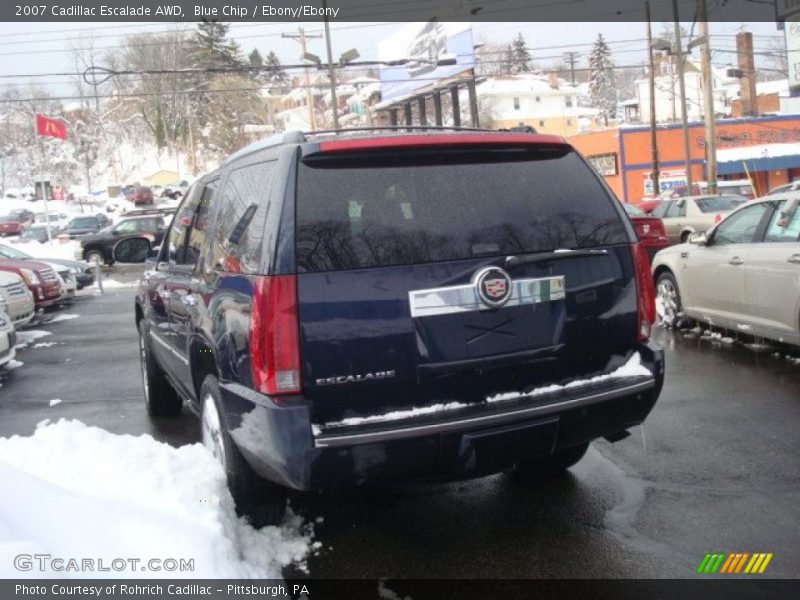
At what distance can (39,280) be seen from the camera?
47.2 feet

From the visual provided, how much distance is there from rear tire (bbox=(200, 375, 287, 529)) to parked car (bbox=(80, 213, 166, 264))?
24.8m

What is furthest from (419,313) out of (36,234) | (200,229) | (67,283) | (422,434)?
(36,234)

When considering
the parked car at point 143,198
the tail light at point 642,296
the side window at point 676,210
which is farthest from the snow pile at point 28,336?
the parked car at point 143,198

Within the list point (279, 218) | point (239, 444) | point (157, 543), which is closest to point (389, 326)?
point (279, 218)

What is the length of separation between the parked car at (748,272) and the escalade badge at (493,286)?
4.51m

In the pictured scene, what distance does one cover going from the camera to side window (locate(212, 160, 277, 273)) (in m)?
3.51

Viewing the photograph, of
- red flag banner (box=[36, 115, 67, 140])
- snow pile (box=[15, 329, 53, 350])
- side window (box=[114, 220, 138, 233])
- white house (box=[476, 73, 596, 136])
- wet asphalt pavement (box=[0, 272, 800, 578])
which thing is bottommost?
wet asphalt pavement (box=[0, 272, 800, 578])

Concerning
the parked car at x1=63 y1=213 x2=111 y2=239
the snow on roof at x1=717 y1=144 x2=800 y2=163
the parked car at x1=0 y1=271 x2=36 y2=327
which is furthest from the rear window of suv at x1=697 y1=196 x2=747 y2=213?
the parked car at x1=63 y1=213 x2=111 y2=239

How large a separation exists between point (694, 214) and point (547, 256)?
17.6 metres

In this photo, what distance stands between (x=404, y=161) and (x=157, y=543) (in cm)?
193

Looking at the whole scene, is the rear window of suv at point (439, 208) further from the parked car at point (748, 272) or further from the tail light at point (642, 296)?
the parked car at point (748, 272)

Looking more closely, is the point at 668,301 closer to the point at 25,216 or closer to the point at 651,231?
the point at 651,231

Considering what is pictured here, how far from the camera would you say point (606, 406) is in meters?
3.62

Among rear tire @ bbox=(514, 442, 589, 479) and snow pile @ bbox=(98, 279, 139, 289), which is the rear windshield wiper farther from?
snow pile @ bbox=(98, 279, 139, 289)
